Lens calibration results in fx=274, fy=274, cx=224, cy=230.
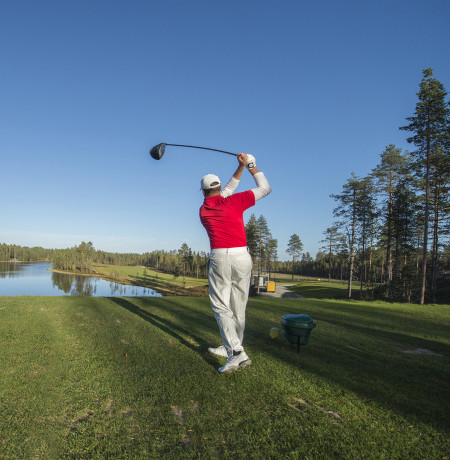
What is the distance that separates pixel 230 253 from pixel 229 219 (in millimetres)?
472

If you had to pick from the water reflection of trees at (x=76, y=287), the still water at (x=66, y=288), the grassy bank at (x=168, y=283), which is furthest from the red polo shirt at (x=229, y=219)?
the water reflection of trees at (x=76, y=287)

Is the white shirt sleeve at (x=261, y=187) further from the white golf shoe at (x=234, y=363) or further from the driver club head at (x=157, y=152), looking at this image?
the white golf shoe at (x=234, y=363)

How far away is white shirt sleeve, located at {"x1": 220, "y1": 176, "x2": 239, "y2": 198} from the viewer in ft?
13.5

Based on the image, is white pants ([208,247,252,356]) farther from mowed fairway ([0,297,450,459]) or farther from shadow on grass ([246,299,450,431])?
shadow on grass ([246,299,450,431])

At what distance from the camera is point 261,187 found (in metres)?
3.92

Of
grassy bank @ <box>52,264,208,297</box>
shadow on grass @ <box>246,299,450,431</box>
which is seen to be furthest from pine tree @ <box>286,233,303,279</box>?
shadow on grass @ <box>246,299,450,431</box>

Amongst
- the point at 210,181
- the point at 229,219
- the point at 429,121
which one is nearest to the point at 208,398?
the point at 229,219

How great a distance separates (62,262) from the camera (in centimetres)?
13100

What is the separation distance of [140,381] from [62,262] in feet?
491

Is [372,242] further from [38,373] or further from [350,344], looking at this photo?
[38,373]

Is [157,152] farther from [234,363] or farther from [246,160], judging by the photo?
[234,363]

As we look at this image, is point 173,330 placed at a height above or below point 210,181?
below

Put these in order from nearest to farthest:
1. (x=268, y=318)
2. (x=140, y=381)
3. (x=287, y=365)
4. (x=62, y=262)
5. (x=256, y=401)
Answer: (x=256, y=401)
(x=140, y=381)
(x=287, y=365)
(x=268, y=318)
(x=62, y=262)

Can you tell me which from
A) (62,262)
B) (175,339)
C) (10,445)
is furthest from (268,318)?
(62,262)
